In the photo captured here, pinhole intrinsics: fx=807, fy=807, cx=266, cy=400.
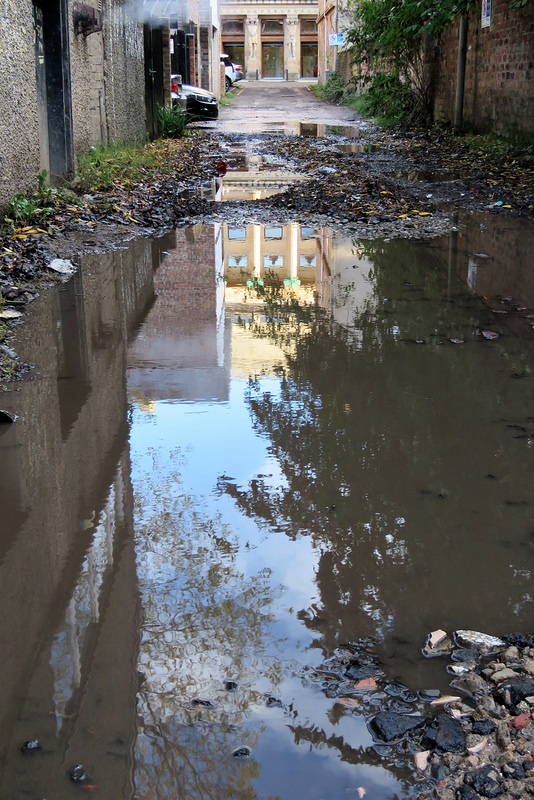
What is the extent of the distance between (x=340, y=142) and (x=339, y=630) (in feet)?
51.9

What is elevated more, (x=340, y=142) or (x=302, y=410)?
(x=340, y=142)

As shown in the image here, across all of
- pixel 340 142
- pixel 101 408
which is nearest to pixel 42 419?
pixel 101 408

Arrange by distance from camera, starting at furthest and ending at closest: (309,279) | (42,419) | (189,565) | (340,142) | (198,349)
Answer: (340,142), (309,279), (198,349), (42,419), (189,565)

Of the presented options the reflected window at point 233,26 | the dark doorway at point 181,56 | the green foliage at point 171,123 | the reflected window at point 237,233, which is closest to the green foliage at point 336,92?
the dark doorway at point 181,56

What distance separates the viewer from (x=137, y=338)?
15.5 ft

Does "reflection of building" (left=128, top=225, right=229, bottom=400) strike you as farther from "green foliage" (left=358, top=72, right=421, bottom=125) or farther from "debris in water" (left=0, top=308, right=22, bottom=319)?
"green foliage" (left=358, top=72, right=421, bottom=125)

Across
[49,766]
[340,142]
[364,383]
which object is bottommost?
[49,766]

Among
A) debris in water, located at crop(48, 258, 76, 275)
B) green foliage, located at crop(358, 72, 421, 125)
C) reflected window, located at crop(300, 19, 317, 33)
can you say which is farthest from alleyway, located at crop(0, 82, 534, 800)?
reflected window, located at crop(300, 19, 317, 33)

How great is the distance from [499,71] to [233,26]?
51224mm

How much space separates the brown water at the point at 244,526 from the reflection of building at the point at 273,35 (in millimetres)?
58559

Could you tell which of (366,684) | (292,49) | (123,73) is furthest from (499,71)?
(292,49)

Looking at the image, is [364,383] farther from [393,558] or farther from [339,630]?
[339,630]

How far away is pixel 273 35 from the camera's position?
59906mm

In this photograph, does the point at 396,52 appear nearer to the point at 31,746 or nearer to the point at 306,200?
the point at 306,200
